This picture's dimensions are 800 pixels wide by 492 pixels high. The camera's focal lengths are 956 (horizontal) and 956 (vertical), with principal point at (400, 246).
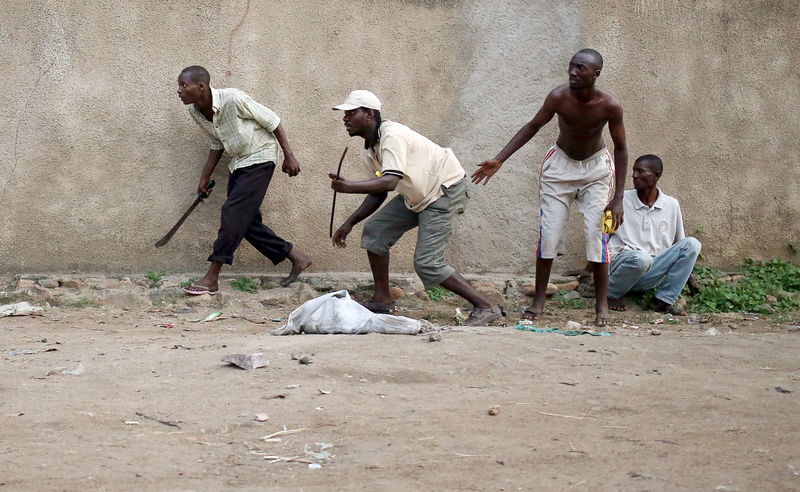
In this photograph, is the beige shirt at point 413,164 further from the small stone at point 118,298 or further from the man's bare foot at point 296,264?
the small stone at point 118,298

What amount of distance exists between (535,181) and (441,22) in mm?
1260

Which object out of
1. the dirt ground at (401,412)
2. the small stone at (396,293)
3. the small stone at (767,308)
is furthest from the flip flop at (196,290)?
the small stone at (767,308)

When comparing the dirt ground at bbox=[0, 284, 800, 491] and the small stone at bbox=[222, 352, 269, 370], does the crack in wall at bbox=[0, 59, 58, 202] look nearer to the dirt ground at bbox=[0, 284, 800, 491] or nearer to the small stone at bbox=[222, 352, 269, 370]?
the dirt ground at bbox=[0, 284, 800, 491]

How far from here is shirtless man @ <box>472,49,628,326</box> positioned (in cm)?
545

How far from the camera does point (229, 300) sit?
610 cm

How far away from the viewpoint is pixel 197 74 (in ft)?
19.6

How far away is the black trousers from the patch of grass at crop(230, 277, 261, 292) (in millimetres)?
213

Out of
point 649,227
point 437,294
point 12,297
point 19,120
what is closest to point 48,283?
point 12,297

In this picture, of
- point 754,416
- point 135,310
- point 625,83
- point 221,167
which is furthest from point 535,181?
point 754,416

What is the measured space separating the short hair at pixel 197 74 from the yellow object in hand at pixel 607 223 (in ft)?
8.51

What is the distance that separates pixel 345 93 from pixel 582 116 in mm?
1697

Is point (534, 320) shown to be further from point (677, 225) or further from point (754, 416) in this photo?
point (754, 416)

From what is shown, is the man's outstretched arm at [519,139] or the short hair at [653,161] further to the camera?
the short hair at [653,161]

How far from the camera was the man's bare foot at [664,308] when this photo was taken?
6184mm
